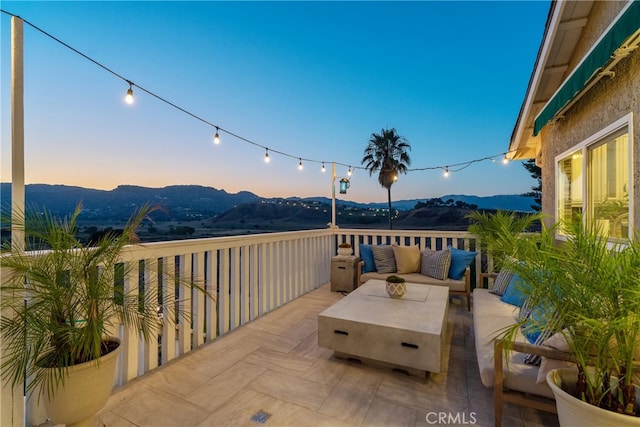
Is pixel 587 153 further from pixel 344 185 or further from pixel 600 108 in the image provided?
pixel 344 185

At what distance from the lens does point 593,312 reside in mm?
1106

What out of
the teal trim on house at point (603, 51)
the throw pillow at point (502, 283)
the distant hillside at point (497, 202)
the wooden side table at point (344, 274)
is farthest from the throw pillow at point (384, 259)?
the teal trim on house at point (603, 51)

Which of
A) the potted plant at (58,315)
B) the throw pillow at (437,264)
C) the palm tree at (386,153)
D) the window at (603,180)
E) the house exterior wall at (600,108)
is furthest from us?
the palm tree at (386,153)

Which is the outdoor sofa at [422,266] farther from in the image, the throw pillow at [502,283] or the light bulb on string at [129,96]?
the light bulb on string at [129,96]

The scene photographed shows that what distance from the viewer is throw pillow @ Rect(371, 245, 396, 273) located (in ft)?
13.6

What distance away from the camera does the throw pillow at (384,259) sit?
4.14 metres

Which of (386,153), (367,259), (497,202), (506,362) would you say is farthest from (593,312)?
(386,153)

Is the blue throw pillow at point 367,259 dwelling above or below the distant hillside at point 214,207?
below

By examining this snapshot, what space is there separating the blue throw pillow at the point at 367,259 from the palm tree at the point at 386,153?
23.9 feet

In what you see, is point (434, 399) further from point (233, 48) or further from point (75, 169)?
point (233, 48)

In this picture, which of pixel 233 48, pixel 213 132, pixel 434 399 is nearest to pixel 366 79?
pixel 233 48

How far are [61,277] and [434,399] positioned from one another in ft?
7.88

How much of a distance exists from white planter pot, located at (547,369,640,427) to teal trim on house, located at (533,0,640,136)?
2.02 m

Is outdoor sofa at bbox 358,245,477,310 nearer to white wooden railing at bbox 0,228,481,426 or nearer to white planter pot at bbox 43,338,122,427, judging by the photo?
white wooden railing at bbox 0,228,481,426
